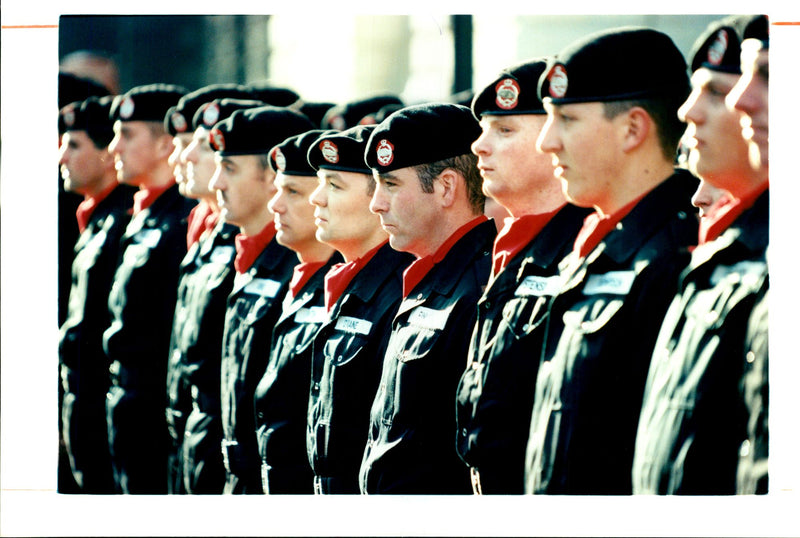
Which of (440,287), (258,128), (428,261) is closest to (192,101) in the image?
(258,128)

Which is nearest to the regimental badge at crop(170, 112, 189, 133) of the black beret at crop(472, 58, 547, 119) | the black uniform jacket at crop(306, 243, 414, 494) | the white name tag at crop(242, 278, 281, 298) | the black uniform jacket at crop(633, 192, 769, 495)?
the white name tag at crop(242, 278, 281, 298)

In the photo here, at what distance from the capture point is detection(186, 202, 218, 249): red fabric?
5.69m

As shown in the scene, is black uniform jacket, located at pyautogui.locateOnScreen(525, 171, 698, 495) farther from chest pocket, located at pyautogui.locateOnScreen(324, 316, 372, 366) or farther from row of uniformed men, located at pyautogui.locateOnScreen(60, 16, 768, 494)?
chest pocket, located at pyautogui.locateOnScreen(324, 316, 372, 366)

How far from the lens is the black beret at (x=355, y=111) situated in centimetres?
529

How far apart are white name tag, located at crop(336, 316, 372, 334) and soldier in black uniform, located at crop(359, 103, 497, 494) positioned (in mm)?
146

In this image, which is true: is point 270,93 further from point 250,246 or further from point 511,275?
point 511,275

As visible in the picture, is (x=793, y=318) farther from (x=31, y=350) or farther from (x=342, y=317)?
(x=31, y=350)

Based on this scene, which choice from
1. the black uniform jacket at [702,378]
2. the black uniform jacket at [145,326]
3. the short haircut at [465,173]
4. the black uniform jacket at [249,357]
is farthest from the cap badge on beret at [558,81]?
the black uniform jacket at [145,326]

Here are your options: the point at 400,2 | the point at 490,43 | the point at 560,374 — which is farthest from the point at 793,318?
the point at 400,2

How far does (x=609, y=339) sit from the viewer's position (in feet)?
15.5

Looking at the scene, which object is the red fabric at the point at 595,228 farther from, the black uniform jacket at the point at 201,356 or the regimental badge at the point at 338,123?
the black uniform jacket at the point at 201,356

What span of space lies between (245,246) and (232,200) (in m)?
0.23

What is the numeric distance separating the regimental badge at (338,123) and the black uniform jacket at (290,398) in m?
0.55

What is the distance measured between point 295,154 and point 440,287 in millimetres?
921
